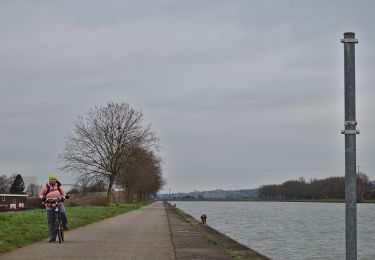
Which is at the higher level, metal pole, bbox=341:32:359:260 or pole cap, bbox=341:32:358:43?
pole cap, bbox=341:32:358:43

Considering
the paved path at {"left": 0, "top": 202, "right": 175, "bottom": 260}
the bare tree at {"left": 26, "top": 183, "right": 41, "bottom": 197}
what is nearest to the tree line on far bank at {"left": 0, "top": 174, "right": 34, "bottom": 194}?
the bare tree at {"left": 26, "top": 183, "right": 41, "bottom": 197}

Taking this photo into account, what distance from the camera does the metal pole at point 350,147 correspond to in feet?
19.3

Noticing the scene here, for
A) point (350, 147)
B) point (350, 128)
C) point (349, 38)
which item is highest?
point (349, 38)

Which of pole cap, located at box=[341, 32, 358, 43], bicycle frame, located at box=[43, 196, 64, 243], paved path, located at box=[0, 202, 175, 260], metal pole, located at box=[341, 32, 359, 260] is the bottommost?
paved path, located at box=[0, 202, 175, 260]

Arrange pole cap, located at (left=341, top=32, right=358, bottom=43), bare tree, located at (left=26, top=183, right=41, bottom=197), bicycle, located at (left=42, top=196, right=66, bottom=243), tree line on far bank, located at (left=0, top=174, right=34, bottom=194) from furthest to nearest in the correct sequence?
1. bare tree, located at (left=26, top=183, right=41, bottom=197)
2. tree line on far bank, located at (left=0, top=174, right=34, bottom=194)
3. bicycle, located at (left=42, top=196, right=66, bottom=243)
4. pole cap, located at (left=341, top=32, right=358, bottom=43)

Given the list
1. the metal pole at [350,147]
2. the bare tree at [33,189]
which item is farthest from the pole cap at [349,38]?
the bare tree at [33,189]

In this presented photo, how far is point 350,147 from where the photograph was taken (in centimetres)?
600

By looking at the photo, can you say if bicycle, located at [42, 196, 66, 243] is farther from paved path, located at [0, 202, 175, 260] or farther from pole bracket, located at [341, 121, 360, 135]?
pole bracket, located at [341, 121, 360, 135]

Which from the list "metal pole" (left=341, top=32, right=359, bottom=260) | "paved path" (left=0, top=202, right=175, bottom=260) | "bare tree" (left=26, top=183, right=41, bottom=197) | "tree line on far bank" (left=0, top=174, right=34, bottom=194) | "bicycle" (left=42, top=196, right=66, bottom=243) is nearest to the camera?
"metal pole" (left=341, top=32, right=359, bottom=260)

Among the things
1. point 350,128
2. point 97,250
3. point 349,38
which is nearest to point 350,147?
point 350,128

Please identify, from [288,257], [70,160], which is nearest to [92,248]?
[288,257]

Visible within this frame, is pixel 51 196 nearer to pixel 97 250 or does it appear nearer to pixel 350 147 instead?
pixel 97 250

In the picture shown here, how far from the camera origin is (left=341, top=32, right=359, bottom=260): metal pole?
5892 mm

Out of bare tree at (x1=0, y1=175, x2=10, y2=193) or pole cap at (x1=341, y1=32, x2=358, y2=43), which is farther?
bare tree at (x1=0, y1=175, x2=10, y2=193)
